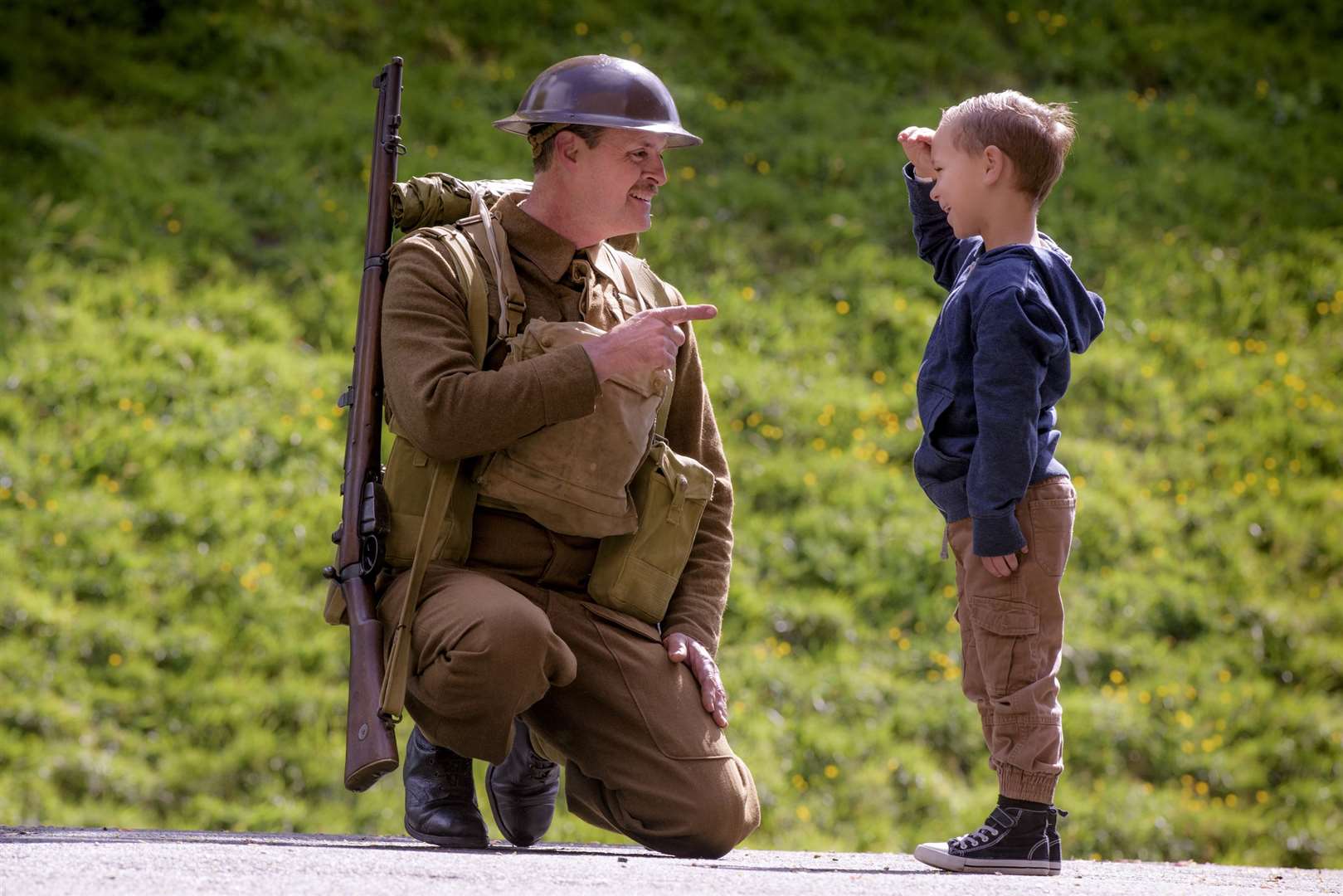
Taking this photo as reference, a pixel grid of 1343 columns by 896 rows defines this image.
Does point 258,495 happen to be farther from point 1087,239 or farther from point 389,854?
point 1087,239

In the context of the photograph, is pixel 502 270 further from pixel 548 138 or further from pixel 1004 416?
pixel 1004 416

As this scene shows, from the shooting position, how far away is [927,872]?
3678 mm

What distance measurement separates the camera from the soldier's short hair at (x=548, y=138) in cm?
397

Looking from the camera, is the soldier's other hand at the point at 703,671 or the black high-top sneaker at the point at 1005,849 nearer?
the black high-top sneaker at the point at 1005,849

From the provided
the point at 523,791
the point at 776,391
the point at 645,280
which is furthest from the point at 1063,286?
the point at 776,391

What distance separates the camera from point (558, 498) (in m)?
3.82

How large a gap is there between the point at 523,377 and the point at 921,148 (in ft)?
3.97

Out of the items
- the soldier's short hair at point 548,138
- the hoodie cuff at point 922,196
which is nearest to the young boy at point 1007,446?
the hoodie cuff at point 922,196

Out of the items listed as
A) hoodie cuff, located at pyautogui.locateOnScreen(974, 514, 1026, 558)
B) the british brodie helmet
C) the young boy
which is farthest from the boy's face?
hoodie cuff, located at pyautogui.locateOnScreen(974, 514, 1026, 558)

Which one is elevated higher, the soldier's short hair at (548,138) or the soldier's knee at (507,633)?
the soldier's short hair at (548,138)

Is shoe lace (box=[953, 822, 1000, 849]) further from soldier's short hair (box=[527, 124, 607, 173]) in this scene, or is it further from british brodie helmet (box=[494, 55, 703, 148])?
soldier's short hair (box=[527, 124, 607, 173])

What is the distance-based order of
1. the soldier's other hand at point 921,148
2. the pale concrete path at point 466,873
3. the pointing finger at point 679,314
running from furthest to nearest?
1. the soldier's other hand at point 921,148
2. the pointing finger at point 679,314
3. the pale concrete path at point 466,873

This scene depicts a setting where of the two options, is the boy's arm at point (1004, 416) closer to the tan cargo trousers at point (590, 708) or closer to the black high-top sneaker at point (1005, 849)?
the black high-top sneaker at point (1005, 849)

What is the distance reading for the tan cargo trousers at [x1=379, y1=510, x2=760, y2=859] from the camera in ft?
12.1
